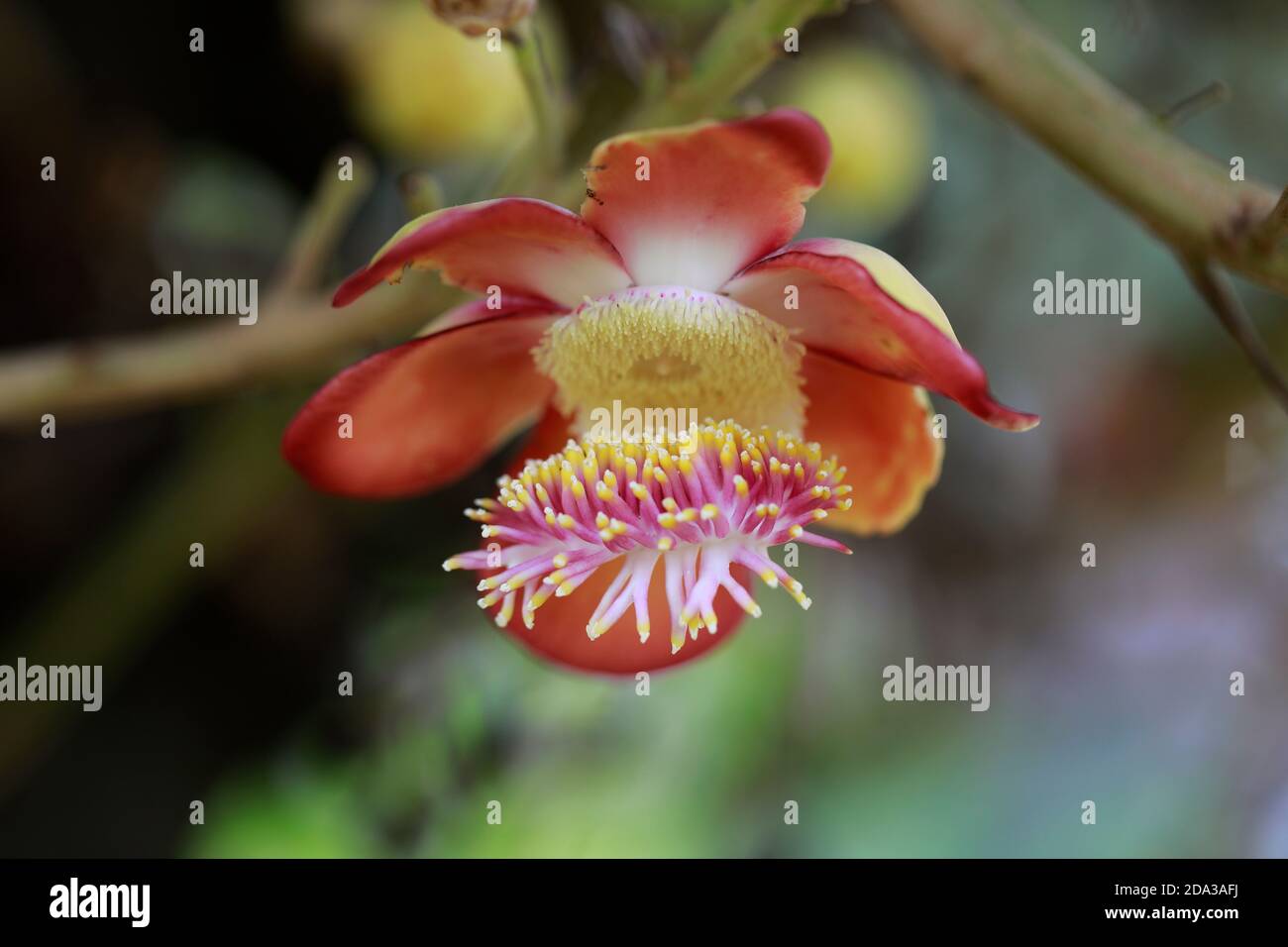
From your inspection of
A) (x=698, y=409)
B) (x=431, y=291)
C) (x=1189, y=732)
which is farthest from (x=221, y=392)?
(x=1189, y=732)

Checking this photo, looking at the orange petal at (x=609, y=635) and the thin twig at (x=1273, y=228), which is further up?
the thin twig at (x=1273, y=228)

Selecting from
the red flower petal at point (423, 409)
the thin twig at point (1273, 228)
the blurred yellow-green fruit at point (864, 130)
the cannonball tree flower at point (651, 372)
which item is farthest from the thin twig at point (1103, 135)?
the blurred yellow-green fruit at point (864, 130)

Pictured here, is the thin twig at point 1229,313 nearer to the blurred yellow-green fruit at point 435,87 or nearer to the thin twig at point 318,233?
the thin twig at point 318,233

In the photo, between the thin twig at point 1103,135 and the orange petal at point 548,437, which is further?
the orange petal at point 548,437

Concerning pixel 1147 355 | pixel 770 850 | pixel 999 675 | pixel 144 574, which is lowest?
pixel 770 850

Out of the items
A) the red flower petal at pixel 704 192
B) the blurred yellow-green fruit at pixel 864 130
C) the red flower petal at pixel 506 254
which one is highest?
the blurred yellow-green fruit at pixel 864 130

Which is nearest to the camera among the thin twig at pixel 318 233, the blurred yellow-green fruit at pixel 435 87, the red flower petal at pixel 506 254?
the red flower petal at pixel 506 254
